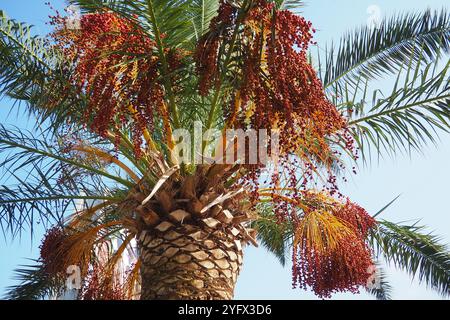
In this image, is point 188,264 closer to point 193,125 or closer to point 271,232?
point 193,125

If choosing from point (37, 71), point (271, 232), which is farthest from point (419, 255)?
point (37, 71)

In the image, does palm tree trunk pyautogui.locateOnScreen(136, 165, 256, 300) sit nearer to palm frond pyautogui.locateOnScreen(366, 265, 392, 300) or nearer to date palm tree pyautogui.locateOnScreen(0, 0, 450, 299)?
date palm tree pyautogui.locateOnScreen(0, 0, 450, 299)

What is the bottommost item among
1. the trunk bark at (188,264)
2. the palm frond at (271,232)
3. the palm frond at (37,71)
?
the trunk bark at (188,264)

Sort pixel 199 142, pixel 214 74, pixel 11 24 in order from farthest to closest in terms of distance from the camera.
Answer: pixel 11 24 < pixel 199 142 < pixel 214 74

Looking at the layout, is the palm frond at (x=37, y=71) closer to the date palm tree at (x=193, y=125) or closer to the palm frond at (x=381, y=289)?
the date palm tree at (x=193, y=125)

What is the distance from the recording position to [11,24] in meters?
6.16

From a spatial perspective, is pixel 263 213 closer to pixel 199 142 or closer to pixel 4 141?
pixel 199 142

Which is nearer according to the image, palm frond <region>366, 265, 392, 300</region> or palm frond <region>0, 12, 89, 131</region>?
palm frond <region>0, 12, 89, 131</region>

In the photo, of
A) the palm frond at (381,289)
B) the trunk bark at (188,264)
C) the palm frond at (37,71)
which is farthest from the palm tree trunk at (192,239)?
the palm frond at (381,289)

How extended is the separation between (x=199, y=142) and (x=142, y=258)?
1.22m

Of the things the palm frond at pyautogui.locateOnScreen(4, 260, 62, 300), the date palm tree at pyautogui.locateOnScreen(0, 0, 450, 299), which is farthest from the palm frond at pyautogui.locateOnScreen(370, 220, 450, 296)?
the palm frond at pyautogui.locateOnScreen(4, 260, 62, 300)

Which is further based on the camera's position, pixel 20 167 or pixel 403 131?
pixel 20 167

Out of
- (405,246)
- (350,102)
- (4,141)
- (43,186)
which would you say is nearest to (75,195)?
(43,186)

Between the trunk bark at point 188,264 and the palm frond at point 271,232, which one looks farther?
the palm frond at point 271,232
